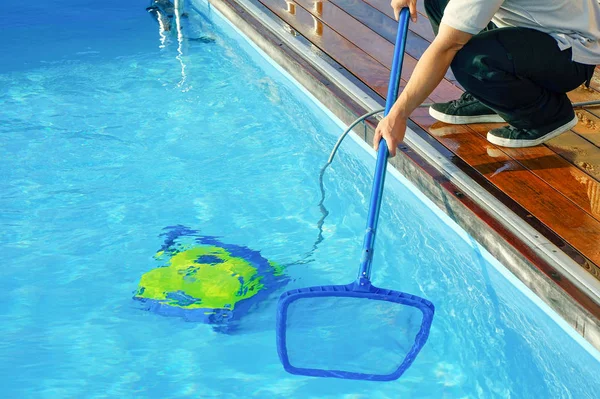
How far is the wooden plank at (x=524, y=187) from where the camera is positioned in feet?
8.59

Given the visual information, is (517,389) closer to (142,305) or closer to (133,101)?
(142,305)

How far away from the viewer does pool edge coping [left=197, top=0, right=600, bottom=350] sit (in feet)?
7.78

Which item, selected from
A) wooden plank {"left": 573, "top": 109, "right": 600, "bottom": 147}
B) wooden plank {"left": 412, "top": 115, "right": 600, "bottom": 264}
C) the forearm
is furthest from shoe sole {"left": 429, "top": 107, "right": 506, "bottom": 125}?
the forearm

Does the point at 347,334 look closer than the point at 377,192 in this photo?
Yes

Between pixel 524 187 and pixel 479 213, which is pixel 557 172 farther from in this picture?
pixel 479 213

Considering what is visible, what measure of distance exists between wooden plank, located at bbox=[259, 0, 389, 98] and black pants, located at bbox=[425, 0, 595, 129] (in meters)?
0.78

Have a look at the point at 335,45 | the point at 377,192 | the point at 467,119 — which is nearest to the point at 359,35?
the point at 335,45

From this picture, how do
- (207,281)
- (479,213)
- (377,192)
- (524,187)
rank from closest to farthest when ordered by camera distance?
(377,192), (479,213), (524,187), (207,281)

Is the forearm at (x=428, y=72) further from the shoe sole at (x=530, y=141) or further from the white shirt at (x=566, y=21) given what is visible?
the shoe sole at (x=530, y=141)

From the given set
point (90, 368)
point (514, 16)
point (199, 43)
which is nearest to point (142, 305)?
point (90, 368)

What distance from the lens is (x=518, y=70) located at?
2.87 m

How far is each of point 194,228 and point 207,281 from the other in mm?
402

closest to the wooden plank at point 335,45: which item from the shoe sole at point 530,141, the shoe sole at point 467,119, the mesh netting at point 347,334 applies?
the shoe sole at point 467,119

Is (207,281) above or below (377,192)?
below
